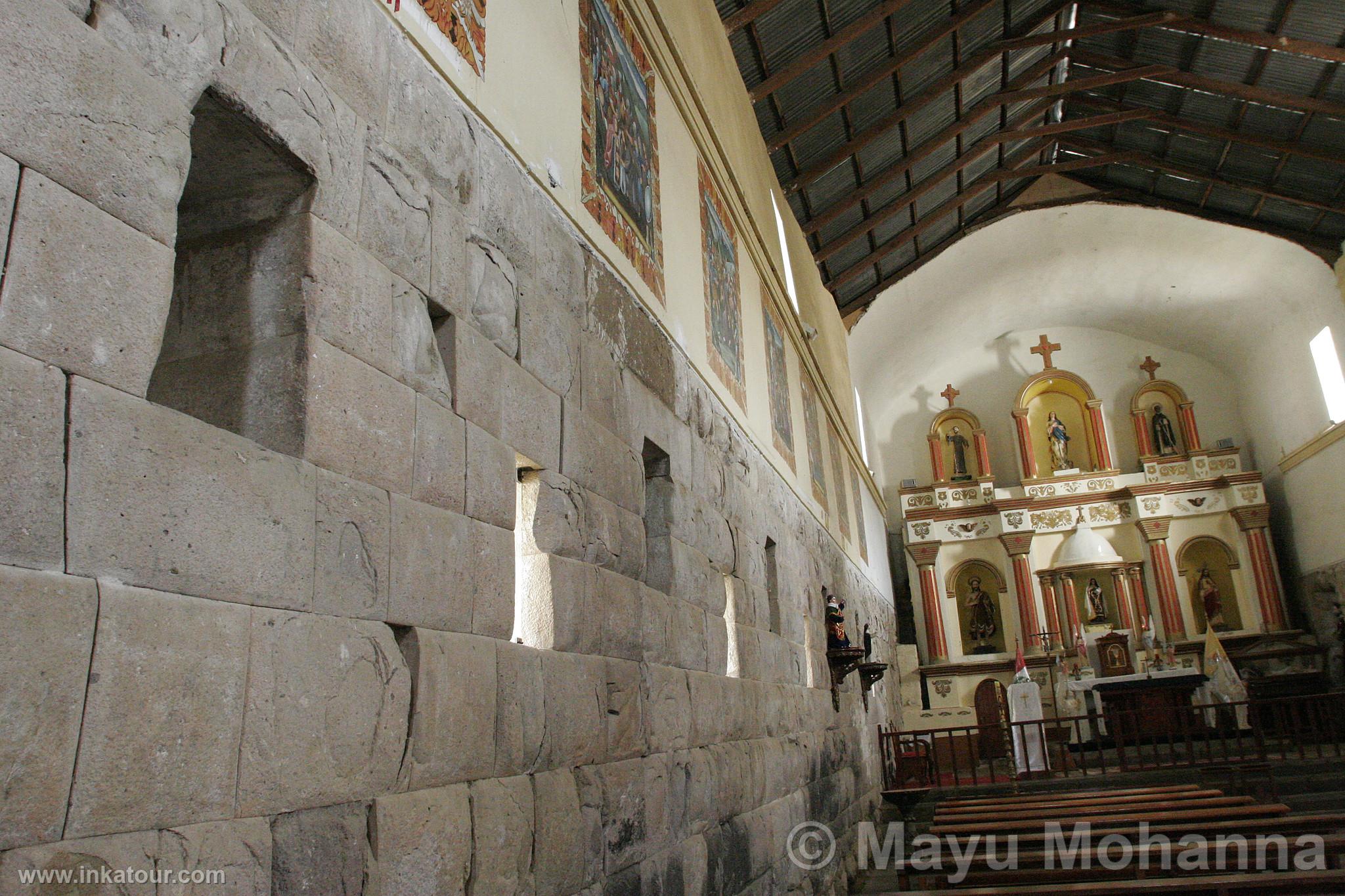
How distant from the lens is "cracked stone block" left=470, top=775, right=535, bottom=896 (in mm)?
2725

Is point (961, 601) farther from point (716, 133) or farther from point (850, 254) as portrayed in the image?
point (716, 133)

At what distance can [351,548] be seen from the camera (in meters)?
2.37

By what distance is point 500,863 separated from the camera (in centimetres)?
281

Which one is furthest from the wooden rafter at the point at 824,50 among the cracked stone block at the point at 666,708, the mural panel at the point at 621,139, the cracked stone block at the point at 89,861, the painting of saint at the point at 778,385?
the cracked stone block at the point at 89,861

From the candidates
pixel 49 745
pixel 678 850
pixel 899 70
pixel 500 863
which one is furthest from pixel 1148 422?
pixel 49 745

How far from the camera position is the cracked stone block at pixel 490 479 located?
117 inches

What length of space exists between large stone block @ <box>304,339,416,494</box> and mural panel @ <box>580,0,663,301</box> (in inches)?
78.0

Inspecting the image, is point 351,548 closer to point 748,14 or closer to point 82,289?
point 82,289

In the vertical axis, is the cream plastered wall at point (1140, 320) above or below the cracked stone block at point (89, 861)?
above

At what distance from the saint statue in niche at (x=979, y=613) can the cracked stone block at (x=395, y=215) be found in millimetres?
18204

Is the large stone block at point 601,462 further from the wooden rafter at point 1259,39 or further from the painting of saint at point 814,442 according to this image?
the wooden rafter at point 1259,39

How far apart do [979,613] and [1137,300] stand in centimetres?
682

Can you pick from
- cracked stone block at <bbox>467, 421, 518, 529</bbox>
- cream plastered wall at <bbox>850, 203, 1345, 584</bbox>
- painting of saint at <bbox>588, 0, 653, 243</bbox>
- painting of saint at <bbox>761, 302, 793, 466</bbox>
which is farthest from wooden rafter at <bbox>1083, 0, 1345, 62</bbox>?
cracked stone block at <bbox>467, 421, 518, 529</bbox>

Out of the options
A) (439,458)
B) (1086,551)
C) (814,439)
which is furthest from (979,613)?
(439,458)
